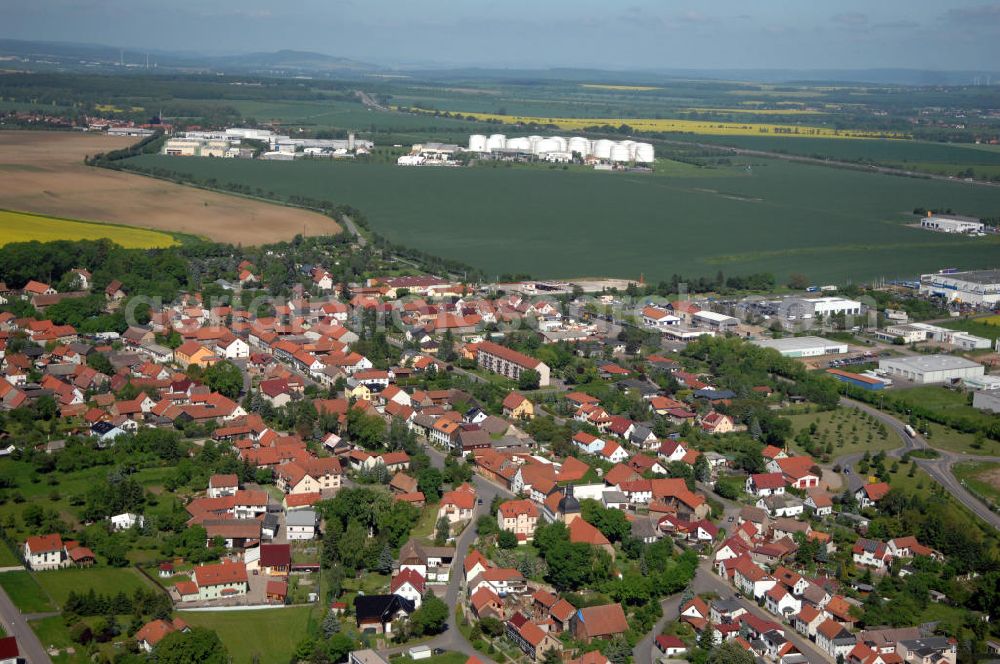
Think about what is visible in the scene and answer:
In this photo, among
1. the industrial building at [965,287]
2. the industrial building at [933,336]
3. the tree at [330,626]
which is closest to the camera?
the tree at [330,626]

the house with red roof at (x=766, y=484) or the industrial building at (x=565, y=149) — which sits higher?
the industrial building at (x=565, y=149)

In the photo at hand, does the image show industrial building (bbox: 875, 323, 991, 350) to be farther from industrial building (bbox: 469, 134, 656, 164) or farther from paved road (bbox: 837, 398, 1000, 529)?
industrial building (bbox: 469, 134, 656, 164)

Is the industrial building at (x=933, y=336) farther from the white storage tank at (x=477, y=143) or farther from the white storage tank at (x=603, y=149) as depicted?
the white storage tank at (x=477, y=143)

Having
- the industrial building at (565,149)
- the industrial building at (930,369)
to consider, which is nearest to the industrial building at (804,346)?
the industrial building at (930,369)

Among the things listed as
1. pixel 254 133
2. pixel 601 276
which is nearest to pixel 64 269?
pixel 601 276

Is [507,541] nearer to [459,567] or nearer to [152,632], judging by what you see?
[459,567]

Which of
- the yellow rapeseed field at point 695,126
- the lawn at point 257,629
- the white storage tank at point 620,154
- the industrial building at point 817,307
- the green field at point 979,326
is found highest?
the yellow rapeseed field at point 695,126

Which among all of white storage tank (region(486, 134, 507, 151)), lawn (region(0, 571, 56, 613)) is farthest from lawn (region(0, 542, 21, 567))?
white storage tank (region(486, 134, 507, 151))
